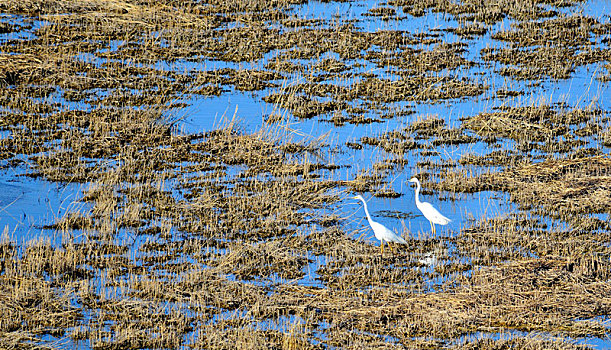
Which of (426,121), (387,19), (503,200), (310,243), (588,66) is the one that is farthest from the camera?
(387,19)

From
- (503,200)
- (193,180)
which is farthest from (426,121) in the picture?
(193,180)

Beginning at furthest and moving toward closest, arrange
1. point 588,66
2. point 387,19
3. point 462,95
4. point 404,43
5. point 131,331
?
point 387,19
point 404,43
point 588,66
point 462,95
point 131,331

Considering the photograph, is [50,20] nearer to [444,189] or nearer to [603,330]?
[444,189]

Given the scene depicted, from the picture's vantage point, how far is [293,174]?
14.3m

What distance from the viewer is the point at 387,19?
77.3 ft

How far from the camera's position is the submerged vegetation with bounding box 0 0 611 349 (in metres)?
9.82

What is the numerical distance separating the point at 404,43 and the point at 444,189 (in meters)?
8.24

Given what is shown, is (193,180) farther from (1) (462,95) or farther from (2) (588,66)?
(2) (588,66)

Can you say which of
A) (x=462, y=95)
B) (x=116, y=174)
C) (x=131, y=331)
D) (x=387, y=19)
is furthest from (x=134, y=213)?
(x=387, y=19)

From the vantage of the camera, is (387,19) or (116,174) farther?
(387,19)

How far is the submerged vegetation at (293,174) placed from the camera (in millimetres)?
9820

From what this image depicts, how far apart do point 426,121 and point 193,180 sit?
4.45 metres

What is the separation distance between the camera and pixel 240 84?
18719 millimetres

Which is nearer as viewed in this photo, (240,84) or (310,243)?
(310,243)
